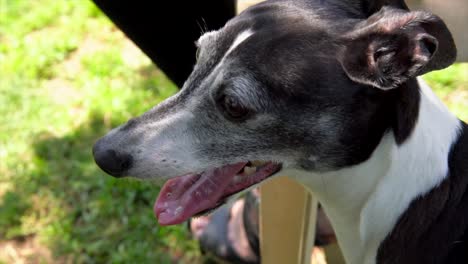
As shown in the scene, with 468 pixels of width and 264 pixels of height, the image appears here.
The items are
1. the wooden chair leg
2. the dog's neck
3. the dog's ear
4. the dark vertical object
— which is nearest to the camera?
the dog's ear

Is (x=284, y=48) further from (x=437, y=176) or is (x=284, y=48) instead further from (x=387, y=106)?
(x=437, y=176)

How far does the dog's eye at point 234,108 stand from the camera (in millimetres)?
1778

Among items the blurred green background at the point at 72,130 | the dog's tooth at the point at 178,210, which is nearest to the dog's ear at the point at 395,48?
the dog's tooth at the point at 178,210

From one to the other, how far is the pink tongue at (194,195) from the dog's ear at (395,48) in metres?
0.50

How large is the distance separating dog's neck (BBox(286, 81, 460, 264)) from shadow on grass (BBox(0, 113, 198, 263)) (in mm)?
1290

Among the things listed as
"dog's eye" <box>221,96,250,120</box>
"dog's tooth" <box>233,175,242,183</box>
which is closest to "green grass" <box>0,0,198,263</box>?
"dog's tooth" <box>233,175,242,183</box>

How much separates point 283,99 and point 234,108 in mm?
152

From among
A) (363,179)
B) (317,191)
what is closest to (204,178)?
(317,191)

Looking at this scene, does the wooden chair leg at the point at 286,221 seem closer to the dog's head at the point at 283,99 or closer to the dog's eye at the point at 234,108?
the dog's head at the point at 283,99

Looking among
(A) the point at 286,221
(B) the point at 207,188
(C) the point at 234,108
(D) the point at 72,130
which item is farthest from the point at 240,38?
(D) the point at 72,130

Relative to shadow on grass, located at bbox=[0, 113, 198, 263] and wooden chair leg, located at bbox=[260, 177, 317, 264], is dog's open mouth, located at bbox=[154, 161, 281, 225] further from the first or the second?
shadow on grass, located at bbox=[0, 113, 198, 263]

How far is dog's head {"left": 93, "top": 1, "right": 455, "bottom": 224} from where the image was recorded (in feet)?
5.44

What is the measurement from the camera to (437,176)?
185 centimetres

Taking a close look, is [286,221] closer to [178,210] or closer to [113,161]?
[178,210]
